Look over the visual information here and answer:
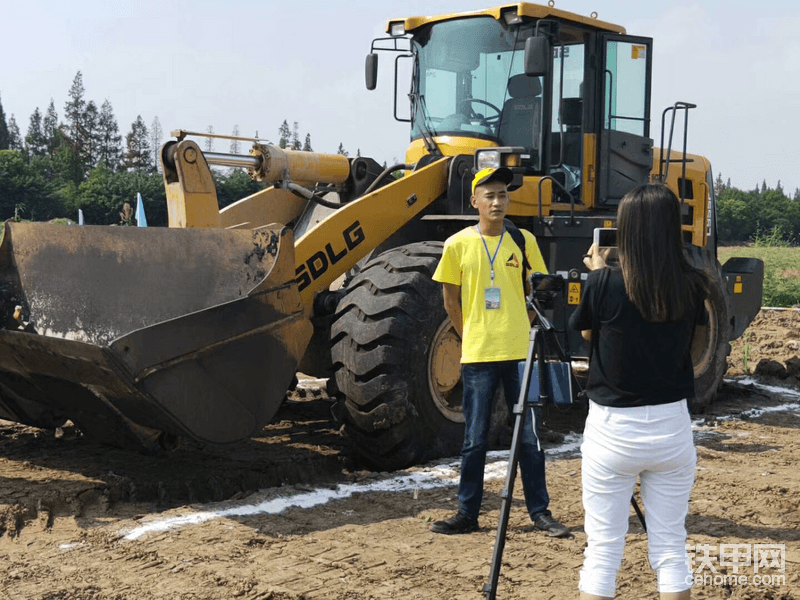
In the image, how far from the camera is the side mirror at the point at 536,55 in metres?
6.92

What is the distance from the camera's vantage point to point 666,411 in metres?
3.18

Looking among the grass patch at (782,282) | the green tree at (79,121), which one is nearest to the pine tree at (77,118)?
the green tree at (79,121)

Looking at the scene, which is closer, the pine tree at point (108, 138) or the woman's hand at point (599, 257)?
the woman's hand at point (599, 257)

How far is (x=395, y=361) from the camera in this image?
238 inches

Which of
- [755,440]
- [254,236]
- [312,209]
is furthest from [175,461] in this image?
[755,440]

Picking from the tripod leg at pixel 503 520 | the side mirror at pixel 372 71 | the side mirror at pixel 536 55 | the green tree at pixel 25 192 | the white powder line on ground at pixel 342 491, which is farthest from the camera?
the green tree at pixel 25 192

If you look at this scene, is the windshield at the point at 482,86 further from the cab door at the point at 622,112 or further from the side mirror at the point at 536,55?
the cab door at the point at 622,112

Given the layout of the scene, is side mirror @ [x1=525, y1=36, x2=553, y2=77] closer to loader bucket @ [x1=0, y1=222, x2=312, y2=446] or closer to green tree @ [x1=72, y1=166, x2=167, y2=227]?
loader bucket @ [x1=0, y1=222, x2=312, y2=446]

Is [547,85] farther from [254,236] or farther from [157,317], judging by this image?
[157,317]

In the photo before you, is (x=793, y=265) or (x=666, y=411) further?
(x=793, y=265)

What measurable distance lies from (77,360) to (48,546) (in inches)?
40.3

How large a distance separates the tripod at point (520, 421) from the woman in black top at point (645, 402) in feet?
2.09

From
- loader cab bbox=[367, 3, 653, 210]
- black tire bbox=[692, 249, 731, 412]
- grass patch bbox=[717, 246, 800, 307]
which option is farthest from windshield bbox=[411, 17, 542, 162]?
grass patch bbox=[717, 246, 800, 307]

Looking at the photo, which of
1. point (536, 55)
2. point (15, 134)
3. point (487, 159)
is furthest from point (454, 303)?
point (15, 134)
